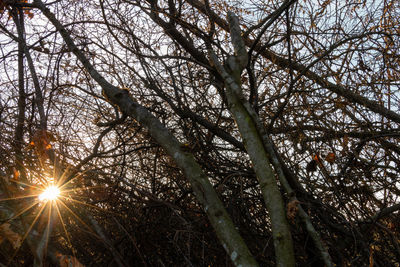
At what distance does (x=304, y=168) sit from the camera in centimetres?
302

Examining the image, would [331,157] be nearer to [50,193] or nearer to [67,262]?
[67,262]

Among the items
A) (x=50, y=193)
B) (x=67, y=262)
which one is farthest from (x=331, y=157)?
(x=50, y=193)

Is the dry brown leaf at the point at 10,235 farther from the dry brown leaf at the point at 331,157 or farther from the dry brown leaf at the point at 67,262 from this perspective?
the dry brown leaf at the point at 331,157

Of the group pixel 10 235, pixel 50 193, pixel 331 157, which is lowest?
pixel 331 157

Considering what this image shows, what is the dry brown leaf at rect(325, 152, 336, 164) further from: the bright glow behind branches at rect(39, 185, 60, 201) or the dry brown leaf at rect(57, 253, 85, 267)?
the bright glow behind branches at rect(39, 185, 60, 201)

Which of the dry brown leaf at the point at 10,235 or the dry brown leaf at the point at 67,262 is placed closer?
the dry brown leaf at the point at 67,262

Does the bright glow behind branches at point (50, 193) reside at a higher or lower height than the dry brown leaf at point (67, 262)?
higher

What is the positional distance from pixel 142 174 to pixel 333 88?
251cm

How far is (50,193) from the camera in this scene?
272 centimetres

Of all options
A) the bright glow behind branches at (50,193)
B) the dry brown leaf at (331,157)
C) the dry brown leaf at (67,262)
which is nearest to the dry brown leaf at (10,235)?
the dry brown leaf at (67,262)

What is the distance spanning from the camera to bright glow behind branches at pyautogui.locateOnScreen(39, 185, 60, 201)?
2642mm

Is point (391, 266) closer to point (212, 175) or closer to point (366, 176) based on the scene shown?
point (366, 176)

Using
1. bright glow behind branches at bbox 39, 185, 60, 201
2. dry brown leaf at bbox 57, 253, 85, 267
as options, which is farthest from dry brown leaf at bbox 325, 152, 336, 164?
bright glow behind branches at bbox 39, 185, 60, 201

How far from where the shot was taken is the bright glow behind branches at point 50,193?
2.64 metres
